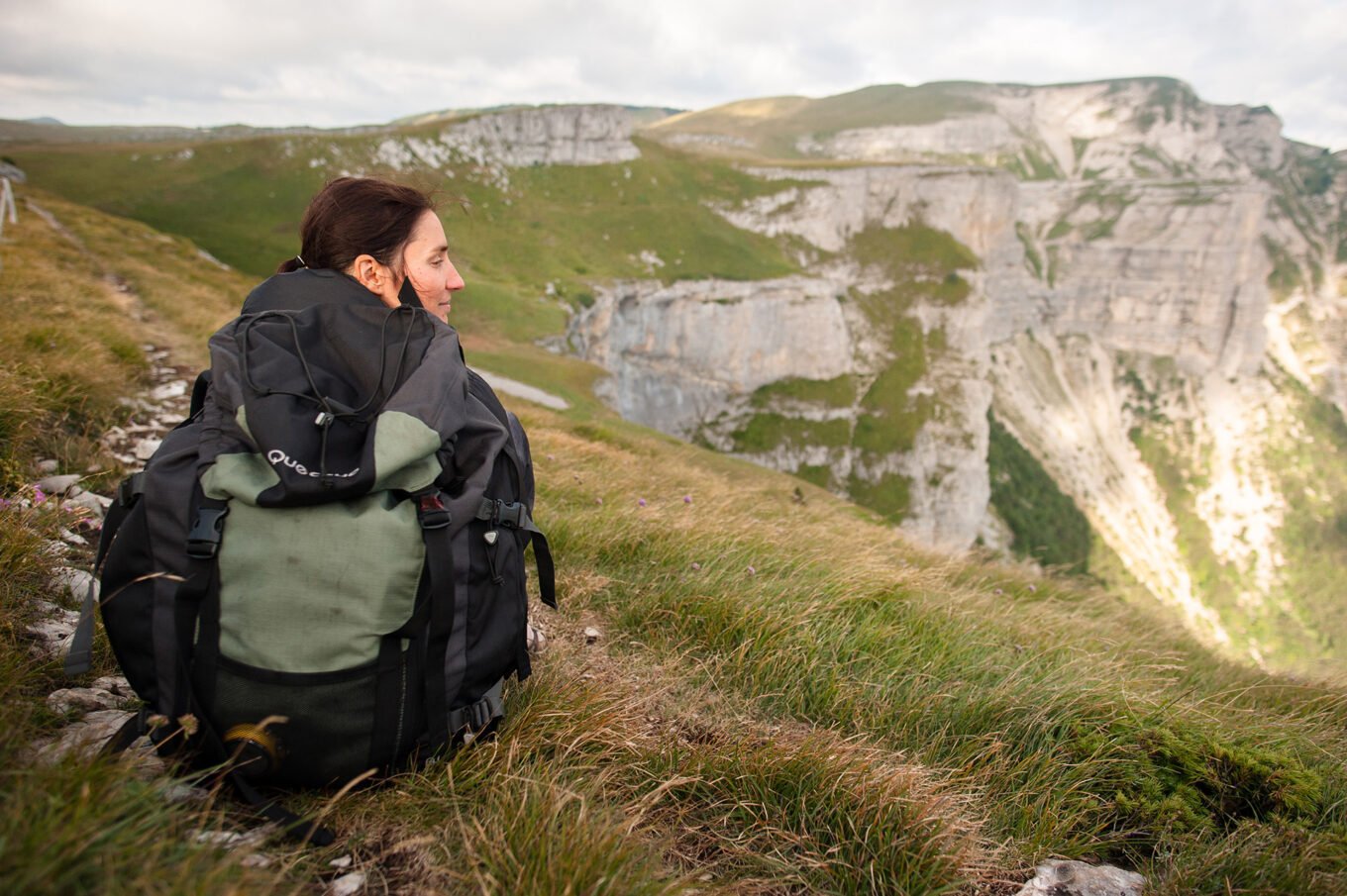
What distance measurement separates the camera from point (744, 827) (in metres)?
2.38

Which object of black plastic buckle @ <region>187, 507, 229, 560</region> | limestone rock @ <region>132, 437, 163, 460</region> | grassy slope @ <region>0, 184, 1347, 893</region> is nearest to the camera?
Answer: grassy slope @ <region>0, 184, 1347, 893</region>

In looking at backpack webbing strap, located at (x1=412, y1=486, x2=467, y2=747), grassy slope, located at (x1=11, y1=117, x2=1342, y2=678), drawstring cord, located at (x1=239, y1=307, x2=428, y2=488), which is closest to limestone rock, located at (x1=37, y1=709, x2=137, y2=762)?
backpack webbing strap, located at (x1=412, y1=486, x2=467, y2=747)

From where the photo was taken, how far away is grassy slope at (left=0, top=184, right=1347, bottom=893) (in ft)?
5.98

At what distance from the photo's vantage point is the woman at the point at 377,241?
2.98m

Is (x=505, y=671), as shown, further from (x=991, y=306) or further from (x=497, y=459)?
(x=991, y=306)

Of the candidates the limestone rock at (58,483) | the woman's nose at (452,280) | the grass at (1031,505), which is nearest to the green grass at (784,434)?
the grass at (1031,505)

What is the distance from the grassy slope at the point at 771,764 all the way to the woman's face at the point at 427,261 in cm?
190

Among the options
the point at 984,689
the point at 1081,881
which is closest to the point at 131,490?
the point at 1081,881

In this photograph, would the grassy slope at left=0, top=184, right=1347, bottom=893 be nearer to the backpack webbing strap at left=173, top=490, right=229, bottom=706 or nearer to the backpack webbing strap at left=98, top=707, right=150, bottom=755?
the backpack webbing strap at left=98, top=707, right=150, bottom=755

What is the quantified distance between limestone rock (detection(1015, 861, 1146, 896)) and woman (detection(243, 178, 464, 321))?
3332 mm

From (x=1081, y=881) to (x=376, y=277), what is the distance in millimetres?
3780

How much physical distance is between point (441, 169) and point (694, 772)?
74347 millimetres

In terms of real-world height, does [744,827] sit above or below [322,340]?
below

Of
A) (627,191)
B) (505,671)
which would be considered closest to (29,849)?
(505,671)
